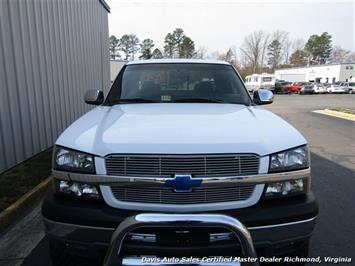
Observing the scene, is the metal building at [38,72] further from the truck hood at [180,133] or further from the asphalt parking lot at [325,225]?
the truck hood at [180,133]

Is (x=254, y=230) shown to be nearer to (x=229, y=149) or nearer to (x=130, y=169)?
(x=229, y=149)

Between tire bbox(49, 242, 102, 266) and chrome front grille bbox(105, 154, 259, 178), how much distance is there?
0.71 meters

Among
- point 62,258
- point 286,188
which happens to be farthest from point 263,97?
point 62,258

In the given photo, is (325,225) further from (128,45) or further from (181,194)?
(128,45)

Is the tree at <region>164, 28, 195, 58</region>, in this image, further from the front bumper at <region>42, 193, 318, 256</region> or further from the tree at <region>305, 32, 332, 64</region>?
the front bumper at <region>42, 193, 318, 256</region>

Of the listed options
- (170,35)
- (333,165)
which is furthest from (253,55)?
(333,165)

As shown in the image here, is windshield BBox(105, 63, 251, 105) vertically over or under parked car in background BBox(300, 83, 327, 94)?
over

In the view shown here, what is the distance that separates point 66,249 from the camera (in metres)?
2.58

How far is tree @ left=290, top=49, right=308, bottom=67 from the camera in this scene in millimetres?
105219

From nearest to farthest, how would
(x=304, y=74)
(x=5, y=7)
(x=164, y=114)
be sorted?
(x=164, y=114) → (x=5, y=7) → (x=304, y=74)

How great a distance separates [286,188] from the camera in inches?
102

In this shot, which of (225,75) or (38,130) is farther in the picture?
(38,130)

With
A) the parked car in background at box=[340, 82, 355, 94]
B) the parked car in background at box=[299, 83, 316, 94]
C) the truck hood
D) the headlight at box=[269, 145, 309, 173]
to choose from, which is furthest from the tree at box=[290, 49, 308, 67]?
the headlight at box=[269, 145, 309, 173]

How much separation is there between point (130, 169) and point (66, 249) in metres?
0.75
